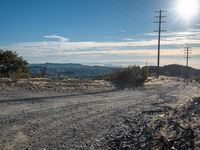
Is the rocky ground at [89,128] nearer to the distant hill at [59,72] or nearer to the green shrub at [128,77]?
the green shrub at [128,77]

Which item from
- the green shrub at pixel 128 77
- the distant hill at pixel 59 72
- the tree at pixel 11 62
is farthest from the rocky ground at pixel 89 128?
the tree at pixel 11 62

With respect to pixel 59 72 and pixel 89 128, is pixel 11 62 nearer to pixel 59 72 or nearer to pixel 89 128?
pixel 59 72

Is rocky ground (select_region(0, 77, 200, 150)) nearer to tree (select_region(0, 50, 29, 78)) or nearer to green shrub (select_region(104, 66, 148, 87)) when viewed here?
green shrub (select_region(104, 66, 148, 87))

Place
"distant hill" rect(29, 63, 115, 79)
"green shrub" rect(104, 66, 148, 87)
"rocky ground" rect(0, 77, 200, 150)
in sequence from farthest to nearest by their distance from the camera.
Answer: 1. "distant hill" rect(29, 63, 115, 79)
2. "green shrub" rect(104, 66, 148, 87)
3. "rocky ground" rect(0, 77, 200, 150)

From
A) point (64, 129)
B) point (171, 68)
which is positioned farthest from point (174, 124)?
point (171, 68)

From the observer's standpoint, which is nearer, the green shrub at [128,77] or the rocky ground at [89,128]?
the rocky ground at [89,128]

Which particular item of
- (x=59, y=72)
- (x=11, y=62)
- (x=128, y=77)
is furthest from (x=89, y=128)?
(x=11, y=62)

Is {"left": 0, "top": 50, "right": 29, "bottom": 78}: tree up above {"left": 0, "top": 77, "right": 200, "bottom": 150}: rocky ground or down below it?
above

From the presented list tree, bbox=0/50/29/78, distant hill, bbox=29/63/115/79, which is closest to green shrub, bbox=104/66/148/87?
distant hill, bbox=29/63/115/79

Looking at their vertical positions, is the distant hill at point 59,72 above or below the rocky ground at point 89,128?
above

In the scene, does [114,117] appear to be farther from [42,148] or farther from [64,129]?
[42,148]

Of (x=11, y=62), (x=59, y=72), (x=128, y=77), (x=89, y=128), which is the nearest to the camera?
(x=89, y=128)

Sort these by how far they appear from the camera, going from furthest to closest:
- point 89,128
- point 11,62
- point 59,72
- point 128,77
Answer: point 11,62 → point 59,72 → point 128,77 → point 89,128

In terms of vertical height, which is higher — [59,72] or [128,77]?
Answer: [59,72]
